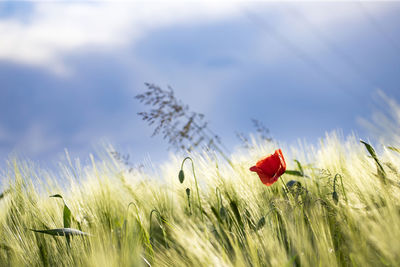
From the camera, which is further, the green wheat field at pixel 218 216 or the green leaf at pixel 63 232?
the green leaf at pixel 63 232

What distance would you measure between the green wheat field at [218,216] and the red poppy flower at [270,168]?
0.03 metres

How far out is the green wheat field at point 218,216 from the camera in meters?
0.72

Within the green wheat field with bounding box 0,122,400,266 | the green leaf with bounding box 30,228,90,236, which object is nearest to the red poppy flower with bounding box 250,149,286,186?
the green wheat field with bounding box 0,122,400,266

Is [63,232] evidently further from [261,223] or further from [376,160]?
[376,160]

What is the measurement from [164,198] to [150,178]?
0.10 metres

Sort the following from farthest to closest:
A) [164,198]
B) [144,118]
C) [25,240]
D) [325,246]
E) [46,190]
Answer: [144,118] → [164,198] → [46,190] → [25,240] → [325,246]

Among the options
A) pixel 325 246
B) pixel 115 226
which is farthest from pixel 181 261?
pixel 115 226

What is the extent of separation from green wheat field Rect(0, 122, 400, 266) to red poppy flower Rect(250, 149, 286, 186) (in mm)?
26

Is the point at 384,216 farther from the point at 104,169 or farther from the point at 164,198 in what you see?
the point at 104,169

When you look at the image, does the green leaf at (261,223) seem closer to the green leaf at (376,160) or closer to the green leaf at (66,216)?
the green leaf at (376,160)

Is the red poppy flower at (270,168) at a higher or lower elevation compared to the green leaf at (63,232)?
lower

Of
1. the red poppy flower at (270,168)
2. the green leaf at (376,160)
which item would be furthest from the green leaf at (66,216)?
the green leaf at (376,160)

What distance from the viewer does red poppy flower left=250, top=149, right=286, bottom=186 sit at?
38.5 inches

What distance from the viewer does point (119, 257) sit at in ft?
2.99
